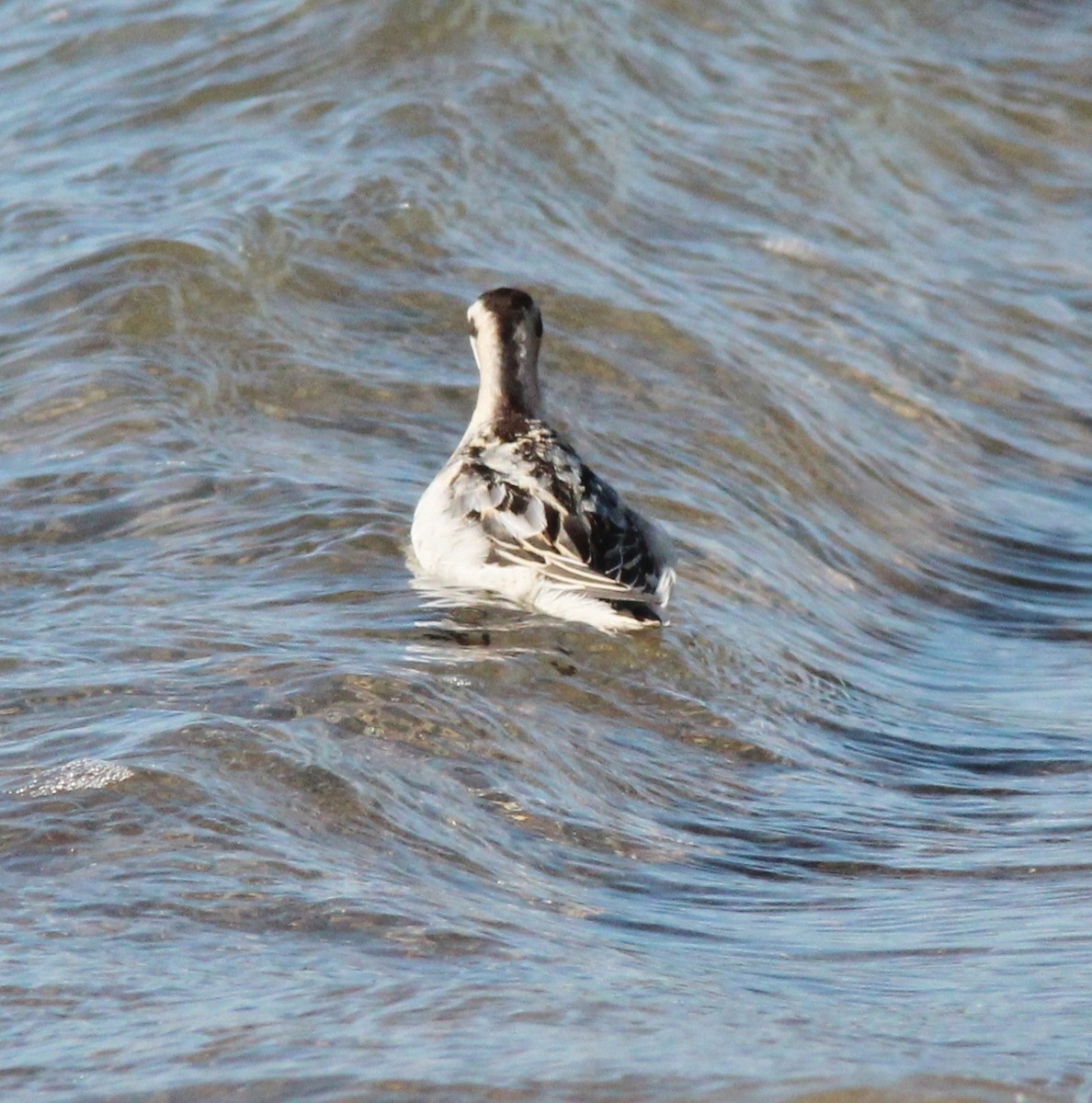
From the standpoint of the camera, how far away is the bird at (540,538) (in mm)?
6832

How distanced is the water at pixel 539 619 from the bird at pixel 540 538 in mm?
148

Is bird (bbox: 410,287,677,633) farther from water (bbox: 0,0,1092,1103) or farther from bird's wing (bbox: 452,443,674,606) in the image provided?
water (bbox: 0,0,1092,1103)

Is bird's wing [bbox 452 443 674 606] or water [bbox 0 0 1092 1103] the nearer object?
water [bbox 0 0 1092 1103]

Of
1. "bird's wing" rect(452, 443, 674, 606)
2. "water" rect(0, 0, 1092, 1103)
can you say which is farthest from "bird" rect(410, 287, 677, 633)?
"water" rect(0, 0, 1092, 1103)

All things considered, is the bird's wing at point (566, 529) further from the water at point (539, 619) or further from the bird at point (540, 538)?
the water at point (539, 619)

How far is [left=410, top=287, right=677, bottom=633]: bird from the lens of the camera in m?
6.83

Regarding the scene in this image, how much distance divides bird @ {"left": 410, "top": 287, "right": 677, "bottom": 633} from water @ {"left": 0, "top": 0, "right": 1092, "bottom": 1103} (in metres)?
0.15

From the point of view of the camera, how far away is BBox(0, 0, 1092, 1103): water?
4.14 metres

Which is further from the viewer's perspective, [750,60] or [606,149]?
[750,60]

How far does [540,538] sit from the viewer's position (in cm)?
702

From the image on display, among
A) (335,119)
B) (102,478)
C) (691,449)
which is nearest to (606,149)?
(335,119)

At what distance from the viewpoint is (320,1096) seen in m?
3.65

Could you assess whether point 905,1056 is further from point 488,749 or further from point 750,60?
point 750,60

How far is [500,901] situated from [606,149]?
7.48m
